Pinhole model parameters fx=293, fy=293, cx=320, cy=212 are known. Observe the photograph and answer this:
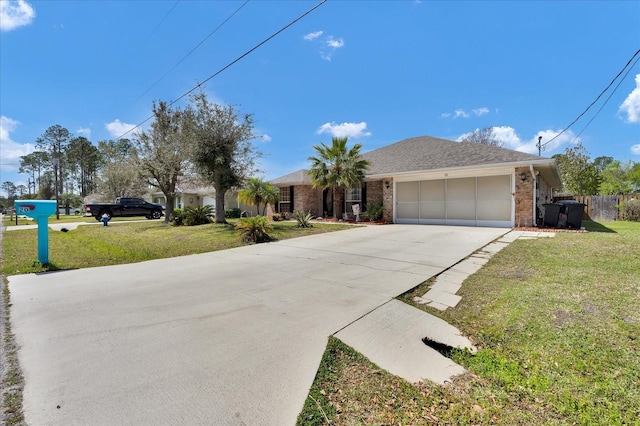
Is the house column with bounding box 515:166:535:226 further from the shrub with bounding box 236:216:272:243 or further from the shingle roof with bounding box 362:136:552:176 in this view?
the shrub with bounding box 236:216:272:243

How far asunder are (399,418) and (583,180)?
118ft

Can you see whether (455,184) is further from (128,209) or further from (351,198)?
(128,209)

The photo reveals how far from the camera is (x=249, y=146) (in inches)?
567

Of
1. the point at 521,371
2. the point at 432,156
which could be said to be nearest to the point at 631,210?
the point at 432,156

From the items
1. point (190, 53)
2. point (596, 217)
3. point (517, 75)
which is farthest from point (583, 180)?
point (190, 53)

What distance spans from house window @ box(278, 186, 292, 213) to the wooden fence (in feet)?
65.5

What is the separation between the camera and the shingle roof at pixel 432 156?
1355cm

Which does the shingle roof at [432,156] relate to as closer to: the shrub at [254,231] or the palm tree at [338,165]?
the palm tree at [338,165]

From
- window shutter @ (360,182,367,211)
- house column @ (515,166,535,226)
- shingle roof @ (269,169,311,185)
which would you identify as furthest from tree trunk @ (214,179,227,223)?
house column @ (515,166,535,226)

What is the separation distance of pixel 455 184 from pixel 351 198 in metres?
6.25

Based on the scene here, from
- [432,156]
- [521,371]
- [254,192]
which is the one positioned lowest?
[521,371]

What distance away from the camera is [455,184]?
15.2 metres

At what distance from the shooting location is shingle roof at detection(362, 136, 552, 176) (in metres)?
13.6

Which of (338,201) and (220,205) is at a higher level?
(338,201)
